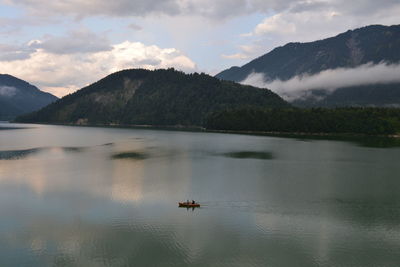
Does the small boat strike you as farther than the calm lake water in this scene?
Yes

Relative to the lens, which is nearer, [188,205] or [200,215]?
[200,215]

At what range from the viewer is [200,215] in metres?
49.3

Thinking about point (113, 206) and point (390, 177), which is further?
point (390, 177)

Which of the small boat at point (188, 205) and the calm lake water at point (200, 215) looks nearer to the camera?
the calm lake water at point (200, 215)

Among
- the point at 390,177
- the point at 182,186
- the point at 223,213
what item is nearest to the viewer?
the point at 223,213

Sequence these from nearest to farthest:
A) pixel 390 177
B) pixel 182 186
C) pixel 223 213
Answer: pixel 223 213 → pixel 182 186 → pixel 390 177

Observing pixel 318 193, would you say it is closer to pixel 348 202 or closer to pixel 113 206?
pixel 348 202

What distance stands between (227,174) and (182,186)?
1582 centimetres

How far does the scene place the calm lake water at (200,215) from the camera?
36031 mm

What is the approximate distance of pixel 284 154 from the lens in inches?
4582

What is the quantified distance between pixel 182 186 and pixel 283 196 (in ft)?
63.5

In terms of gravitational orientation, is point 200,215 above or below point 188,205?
below

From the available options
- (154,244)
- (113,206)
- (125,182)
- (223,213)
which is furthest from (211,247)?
(125,182)

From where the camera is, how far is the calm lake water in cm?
3603
